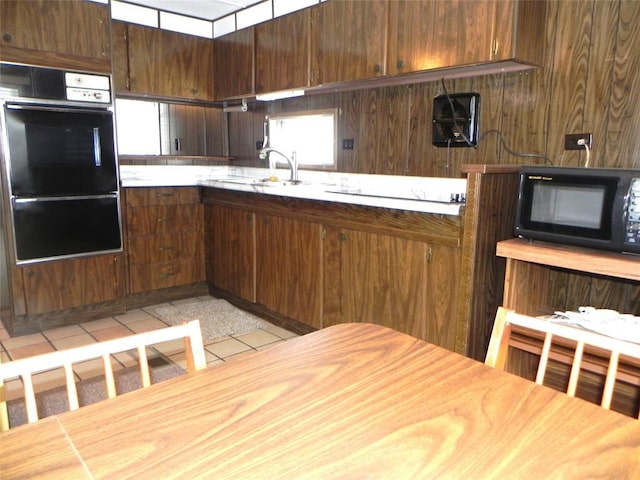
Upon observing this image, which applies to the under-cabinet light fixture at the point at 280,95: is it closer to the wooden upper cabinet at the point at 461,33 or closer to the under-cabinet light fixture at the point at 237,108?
the under-cabinet light fixture at the point at 237,108

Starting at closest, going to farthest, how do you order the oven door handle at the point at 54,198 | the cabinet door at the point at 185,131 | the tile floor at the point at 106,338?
the tile floor at the point at 106,338, the oven door handle at the point at 54,198, the cabinet door at the point at 185,131

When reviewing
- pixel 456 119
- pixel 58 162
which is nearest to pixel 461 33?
pixel 456 119

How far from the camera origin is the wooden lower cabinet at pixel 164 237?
11.8 ft

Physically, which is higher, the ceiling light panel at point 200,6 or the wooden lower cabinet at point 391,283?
the ceiling light panel at point 200,6

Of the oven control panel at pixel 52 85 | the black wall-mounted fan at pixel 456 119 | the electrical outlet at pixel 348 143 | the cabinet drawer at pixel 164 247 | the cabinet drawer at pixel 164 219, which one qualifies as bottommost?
the cabinet drawer at pixel 164 247

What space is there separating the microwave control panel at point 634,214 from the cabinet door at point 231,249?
2334 mm

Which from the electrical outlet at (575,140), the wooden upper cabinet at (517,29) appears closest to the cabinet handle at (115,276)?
the wooden upper cabinet at (517,29)

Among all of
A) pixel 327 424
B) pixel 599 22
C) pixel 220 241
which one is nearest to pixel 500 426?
pixel 327 424

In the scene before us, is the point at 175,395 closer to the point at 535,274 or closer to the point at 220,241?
the point at 535,274

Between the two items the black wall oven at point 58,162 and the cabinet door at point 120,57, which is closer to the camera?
the black wall oven at point 58,162

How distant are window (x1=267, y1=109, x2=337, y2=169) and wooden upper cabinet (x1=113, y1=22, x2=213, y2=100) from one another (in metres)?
0.71

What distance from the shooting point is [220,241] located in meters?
3.78

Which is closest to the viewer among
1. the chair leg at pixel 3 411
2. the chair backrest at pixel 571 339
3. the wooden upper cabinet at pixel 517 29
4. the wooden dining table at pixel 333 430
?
the wooden dining table at pixel 333 430

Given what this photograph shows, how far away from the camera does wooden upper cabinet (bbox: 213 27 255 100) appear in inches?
145
